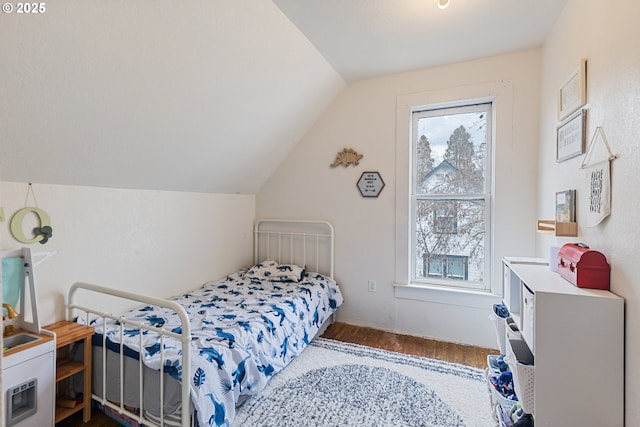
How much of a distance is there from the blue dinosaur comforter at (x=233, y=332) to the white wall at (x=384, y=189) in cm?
41

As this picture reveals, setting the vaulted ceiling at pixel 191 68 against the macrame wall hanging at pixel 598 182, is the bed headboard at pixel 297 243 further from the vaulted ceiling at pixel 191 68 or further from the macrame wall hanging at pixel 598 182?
the macrame wall hanging at pixel 598 182

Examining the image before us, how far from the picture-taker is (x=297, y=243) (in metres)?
3.40

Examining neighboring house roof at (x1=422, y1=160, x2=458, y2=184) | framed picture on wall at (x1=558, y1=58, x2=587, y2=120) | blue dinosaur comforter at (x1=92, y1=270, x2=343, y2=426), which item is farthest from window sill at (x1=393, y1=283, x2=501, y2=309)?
framed picture on wall at (x1=558, y1=58, x2=587, y2=120)

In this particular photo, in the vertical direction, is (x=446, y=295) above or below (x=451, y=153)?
below

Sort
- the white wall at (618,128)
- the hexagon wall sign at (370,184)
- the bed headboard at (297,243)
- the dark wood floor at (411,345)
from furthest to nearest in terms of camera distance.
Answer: the bed headboard at (297,243) < the hexagon wall sign at (370,184) < the dark wood floor at (411,345) < the white wall at (618,128)

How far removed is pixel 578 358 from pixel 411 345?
1.62 m

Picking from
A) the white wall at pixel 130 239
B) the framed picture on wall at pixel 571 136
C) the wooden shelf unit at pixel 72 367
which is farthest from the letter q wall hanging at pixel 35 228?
the framed picture on wall at pixel 571 136

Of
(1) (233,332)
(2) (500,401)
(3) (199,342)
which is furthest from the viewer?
(1) (233,332)

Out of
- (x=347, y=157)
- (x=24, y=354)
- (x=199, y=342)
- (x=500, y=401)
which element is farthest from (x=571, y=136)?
(x=24, y=354)

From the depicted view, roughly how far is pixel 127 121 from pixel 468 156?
8.40ft

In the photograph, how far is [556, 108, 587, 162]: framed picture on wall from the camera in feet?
5.40

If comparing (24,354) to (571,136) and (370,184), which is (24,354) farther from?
(571,136)

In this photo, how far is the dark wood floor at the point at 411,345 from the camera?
255cm

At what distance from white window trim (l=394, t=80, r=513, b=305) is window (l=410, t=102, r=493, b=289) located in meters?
0.08
